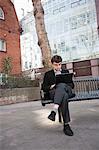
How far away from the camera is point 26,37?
2933cm

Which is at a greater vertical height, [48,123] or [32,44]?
[32,44]

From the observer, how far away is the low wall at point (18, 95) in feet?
40.8

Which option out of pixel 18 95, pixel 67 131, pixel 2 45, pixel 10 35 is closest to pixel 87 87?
pixel 67 131

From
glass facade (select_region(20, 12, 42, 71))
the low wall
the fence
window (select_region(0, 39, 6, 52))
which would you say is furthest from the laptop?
glass facade (select_region(20, 12, 42, 71))

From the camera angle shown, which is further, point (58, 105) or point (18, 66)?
point (18, 66)

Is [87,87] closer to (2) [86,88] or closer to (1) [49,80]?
(2) [86,88]

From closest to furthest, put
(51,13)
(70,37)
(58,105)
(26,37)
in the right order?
(58,105) < (70,37) < (51,13) < (26,37)

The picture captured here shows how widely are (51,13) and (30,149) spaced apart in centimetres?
2428

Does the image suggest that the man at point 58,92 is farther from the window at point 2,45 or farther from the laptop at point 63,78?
the window at point 2,45

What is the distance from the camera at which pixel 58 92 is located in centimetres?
397

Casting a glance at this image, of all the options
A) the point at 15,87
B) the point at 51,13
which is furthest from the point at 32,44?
the point at 15,87

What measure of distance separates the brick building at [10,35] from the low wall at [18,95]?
7.54m

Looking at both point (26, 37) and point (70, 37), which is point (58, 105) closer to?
point (70, 37)

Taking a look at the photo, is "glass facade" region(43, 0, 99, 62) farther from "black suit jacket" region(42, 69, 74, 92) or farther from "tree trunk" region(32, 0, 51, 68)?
"black suit jacket" region(42, 69, 74, 92)
